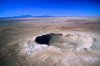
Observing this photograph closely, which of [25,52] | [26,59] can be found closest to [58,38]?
[25,52]

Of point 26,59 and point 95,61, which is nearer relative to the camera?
point 95,61

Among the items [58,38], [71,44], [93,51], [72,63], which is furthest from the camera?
[58,38]

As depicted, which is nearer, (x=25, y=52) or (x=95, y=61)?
(x=95, y=61)

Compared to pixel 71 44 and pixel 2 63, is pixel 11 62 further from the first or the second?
pixel 71 44

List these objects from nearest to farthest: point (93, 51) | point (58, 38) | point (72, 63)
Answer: point (72, 63), point (93, 51), point (58, 38)

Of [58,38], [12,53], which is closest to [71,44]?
[58,38]

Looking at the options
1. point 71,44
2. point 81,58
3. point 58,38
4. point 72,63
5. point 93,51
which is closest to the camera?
point 72,63

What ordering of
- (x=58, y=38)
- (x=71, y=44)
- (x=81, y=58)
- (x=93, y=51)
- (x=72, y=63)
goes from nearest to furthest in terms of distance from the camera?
(x=72, y=63) < (x=81, y=58) < (x=93, y=51) < (x=71, y=44) < (x=58, y=38)

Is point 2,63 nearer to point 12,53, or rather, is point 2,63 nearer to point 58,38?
point 12,53
